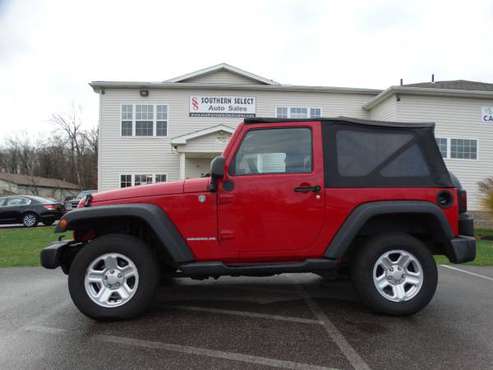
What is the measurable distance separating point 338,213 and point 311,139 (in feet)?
2.70

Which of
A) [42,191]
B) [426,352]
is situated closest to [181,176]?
[426,352]

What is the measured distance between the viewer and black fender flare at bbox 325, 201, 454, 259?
3.39 meters

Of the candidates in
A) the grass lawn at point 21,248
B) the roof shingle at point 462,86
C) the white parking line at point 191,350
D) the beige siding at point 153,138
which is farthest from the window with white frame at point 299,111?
the white parking line at point 191,350

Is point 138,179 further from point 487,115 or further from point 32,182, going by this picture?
point 32,182

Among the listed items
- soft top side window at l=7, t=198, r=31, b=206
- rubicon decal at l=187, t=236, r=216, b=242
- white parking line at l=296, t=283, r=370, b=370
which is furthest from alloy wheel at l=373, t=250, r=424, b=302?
soft top side window at l=7, t=198, r=31, b=206

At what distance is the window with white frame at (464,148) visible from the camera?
51.0 feet

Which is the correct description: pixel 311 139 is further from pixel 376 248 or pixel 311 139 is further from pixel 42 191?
pixel 42 191

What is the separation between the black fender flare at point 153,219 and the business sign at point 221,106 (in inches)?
529

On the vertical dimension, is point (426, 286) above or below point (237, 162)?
below

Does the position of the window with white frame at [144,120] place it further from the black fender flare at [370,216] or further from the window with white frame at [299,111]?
the black fender flare at [370,216]

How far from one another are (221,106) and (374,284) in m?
14.0

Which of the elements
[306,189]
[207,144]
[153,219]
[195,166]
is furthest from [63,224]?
[195,166]

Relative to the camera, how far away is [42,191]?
172 feet

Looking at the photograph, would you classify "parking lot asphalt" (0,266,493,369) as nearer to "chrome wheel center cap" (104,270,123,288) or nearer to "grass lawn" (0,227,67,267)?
"chrome wheel center cap" (104,270,123,288)
